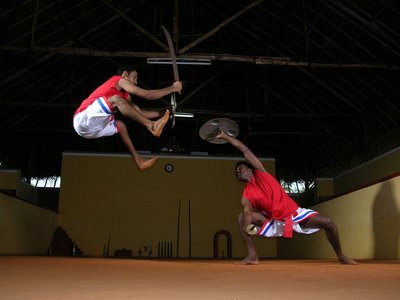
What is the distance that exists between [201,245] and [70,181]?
4016mm

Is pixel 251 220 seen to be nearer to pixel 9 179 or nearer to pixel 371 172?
pixel 371 172

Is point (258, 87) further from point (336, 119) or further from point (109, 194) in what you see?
point (109, 194)

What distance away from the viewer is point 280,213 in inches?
183

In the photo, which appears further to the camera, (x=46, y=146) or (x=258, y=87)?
(x=46, y=146)

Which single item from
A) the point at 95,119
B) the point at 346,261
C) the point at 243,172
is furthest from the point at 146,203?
the point at 95,119

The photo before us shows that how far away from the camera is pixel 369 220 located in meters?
6.77

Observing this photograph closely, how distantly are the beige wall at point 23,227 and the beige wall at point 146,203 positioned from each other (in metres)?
1.08

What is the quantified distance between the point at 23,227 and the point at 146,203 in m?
3.69

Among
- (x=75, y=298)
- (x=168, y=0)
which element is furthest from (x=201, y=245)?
(x=75, y=298)

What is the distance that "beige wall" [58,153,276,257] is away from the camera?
1181 centimetres

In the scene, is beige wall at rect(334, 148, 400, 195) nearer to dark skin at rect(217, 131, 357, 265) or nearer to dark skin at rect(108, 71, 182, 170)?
dark skin at rect(217, 131, 357, 265)

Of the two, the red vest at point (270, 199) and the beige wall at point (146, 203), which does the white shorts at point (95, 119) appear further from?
the beige wall at point (146, 203)

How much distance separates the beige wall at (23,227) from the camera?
A: 8.23m

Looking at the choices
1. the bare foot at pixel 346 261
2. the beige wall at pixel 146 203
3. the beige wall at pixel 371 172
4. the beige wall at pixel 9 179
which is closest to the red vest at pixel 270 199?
the bare foot at pixel 346 261
